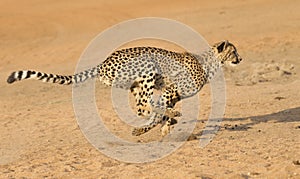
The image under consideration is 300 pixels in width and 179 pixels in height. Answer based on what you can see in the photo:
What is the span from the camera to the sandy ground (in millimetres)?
6676

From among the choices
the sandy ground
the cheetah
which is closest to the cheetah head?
the cheetah

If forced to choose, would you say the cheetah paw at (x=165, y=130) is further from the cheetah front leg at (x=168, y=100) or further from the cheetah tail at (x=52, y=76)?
the cheetah tail at (x=52, y=76)

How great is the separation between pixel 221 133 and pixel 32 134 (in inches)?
118

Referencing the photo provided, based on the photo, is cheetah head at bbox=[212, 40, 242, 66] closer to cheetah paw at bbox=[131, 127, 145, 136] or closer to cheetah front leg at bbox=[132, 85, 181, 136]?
cheetah front leg at bbox=[132, 85, 181, 136]

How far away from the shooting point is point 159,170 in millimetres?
6477

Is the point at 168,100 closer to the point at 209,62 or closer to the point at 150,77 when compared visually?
the point at 150,77

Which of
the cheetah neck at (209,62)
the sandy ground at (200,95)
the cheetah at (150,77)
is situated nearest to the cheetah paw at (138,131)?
the cheetah at (150,77)

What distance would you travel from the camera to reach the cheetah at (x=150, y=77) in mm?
8242

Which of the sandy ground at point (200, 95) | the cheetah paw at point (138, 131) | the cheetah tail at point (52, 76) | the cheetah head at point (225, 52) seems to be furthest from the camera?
the cheetah head at point (225, 52)

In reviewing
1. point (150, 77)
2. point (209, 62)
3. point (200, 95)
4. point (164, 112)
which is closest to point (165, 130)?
point (164, 112)

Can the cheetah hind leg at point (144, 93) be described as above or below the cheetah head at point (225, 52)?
below

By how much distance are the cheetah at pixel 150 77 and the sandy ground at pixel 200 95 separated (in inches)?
17.9

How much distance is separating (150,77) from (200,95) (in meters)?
3.96

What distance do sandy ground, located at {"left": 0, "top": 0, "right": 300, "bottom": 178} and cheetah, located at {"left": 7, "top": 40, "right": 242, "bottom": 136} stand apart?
0.45m
